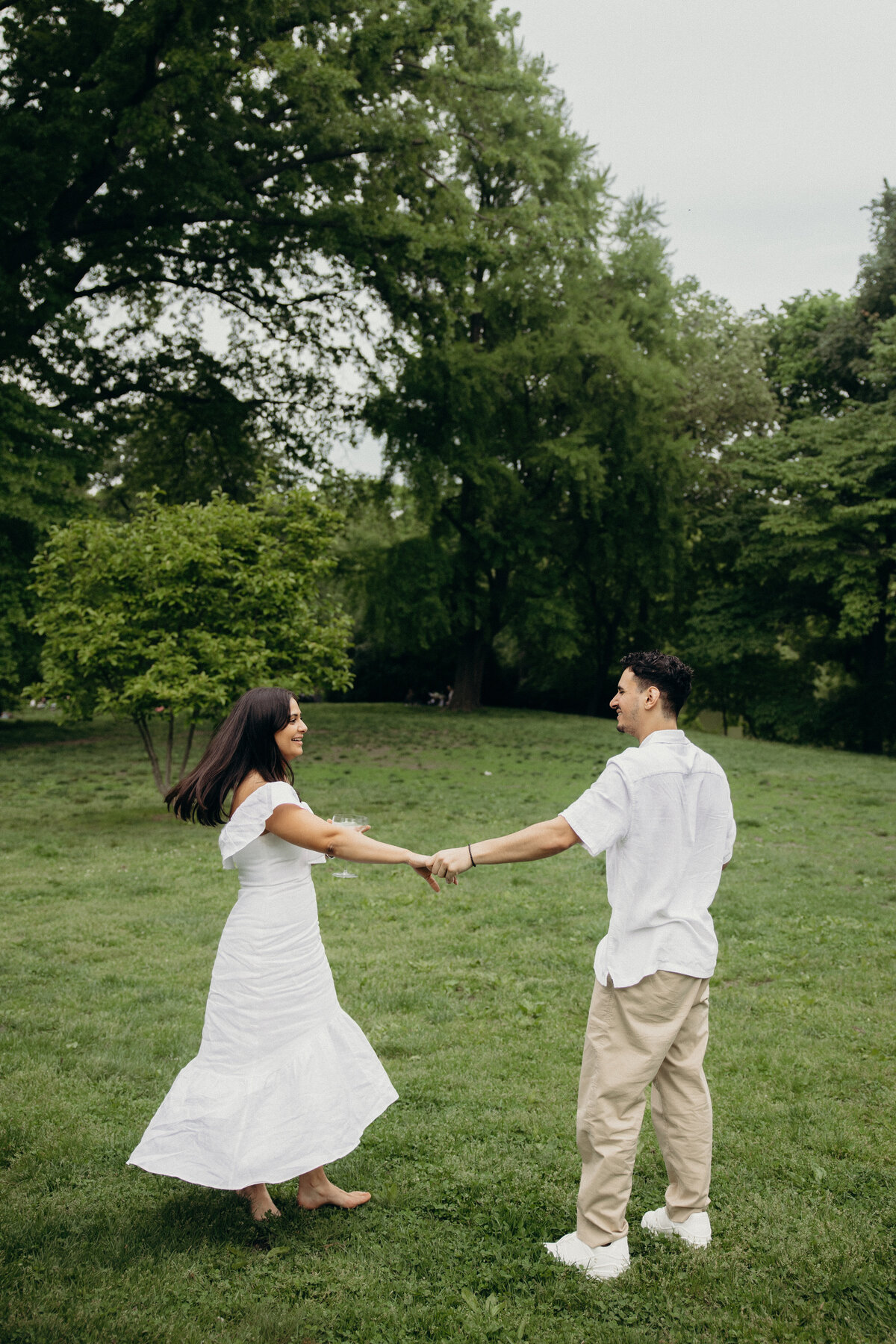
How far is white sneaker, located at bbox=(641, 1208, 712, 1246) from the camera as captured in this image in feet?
11.9

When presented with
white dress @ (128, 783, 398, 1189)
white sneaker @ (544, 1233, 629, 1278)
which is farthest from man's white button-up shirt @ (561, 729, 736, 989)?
white dress @ (128, 783, 398, 1189)

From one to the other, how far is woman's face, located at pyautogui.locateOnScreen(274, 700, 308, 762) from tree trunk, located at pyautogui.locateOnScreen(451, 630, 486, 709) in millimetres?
27907

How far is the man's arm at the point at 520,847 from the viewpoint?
3.37 m

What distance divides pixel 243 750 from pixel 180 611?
886 centimetres

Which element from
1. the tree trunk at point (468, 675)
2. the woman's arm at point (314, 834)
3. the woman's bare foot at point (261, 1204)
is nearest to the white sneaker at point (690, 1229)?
the woman's bare foot at point (261, 1204)

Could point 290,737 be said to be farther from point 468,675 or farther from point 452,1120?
point 468,675

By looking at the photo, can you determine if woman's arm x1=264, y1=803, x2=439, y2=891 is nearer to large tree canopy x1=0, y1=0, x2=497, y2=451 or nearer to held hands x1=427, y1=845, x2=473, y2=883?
held hands x1=427, y1=845, x2=473, y2=883

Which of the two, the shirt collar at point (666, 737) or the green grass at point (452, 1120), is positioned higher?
the shirt collar at point (666, 737)

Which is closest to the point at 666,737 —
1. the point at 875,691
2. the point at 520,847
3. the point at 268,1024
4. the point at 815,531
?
the point at 520,847

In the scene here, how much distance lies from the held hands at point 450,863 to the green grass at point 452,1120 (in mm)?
1381

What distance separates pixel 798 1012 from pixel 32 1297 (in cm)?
469

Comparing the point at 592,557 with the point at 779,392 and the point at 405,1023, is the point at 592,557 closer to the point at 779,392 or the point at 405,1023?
the point at 779,392

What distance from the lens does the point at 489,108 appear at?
2008cm

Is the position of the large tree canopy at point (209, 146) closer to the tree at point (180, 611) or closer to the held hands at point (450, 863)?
the tree at point (180, 611)
